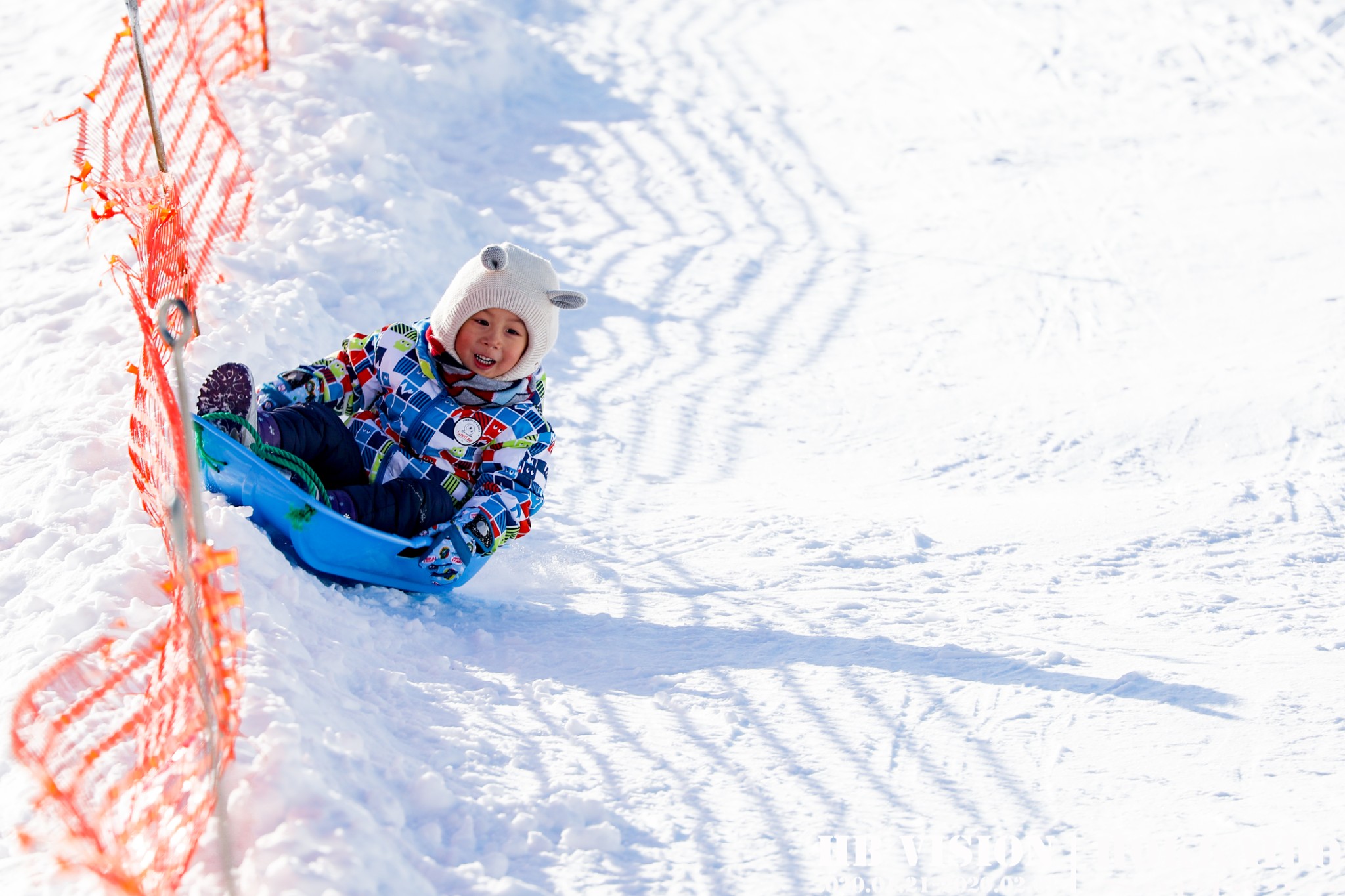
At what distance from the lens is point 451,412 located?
10.2 feet

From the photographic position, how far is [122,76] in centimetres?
579

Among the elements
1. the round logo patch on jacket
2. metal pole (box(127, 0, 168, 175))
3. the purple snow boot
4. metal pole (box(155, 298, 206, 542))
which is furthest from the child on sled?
metal pole (box(155, 298, 206, 542))

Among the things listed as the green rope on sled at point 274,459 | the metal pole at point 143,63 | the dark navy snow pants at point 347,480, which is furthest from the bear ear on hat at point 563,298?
the metal pole at point 143,63

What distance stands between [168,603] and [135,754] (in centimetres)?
45

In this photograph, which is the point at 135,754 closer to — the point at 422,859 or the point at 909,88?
the point at 422,859

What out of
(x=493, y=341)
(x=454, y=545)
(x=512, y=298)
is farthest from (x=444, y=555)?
(x=512, y=298)

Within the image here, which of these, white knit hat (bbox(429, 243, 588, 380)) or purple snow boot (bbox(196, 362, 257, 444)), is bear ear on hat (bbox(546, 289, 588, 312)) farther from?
purple snow boot (bbox(196, 362, 257, 444))

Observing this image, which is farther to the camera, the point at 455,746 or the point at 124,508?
the point at 124,508

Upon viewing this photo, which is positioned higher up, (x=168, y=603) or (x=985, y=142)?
(x=985, y=142)

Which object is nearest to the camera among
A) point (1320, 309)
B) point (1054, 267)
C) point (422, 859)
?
point (422, 859)

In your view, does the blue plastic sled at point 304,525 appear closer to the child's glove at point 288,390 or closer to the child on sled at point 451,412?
the child on sled at point 451,412

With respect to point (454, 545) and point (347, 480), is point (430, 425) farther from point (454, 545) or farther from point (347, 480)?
point (454, 545)

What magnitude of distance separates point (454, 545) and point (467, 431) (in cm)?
31

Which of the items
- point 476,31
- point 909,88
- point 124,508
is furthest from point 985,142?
point 124,508
